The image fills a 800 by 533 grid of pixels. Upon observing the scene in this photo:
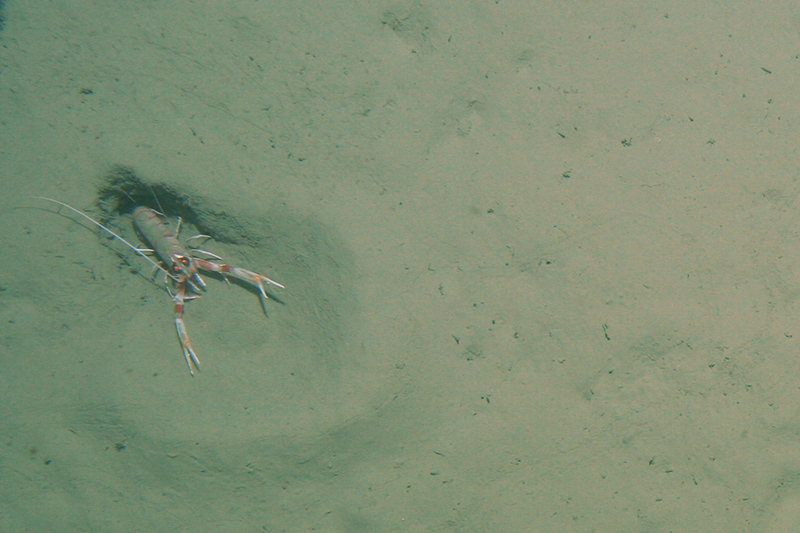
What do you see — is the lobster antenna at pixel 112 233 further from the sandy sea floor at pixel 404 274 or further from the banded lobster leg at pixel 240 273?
the banded lobster leg at pixel 240 273

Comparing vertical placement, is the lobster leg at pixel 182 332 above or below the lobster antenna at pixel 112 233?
below

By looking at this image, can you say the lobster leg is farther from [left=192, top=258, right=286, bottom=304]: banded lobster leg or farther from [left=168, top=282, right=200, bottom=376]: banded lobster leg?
[left=192, top=258, right=286, bottom=304]: banded lobster leg

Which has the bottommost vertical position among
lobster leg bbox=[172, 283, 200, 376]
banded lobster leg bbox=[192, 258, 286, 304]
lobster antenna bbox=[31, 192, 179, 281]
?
lobster leg bbox=[172, 283, 200, 376]

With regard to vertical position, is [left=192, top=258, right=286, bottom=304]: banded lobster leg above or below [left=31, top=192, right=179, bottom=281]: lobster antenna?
above

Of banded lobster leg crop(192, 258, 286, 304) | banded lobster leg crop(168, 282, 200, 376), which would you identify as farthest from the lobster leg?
banded lobster leg crop(192, 258, 286, 304)

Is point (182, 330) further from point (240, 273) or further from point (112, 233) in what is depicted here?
point (112, 233)

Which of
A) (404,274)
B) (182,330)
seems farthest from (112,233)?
(404,274)

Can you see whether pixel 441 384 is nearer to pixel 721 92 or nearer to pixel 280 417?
pixel 280 417

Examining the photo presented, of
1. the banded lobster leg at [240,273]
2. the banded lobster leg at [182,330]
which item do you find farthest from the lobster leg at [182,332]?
the banded lobster leg at [240,273]

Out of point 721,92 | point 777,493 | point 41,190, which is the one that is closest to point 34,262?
point 41,190
